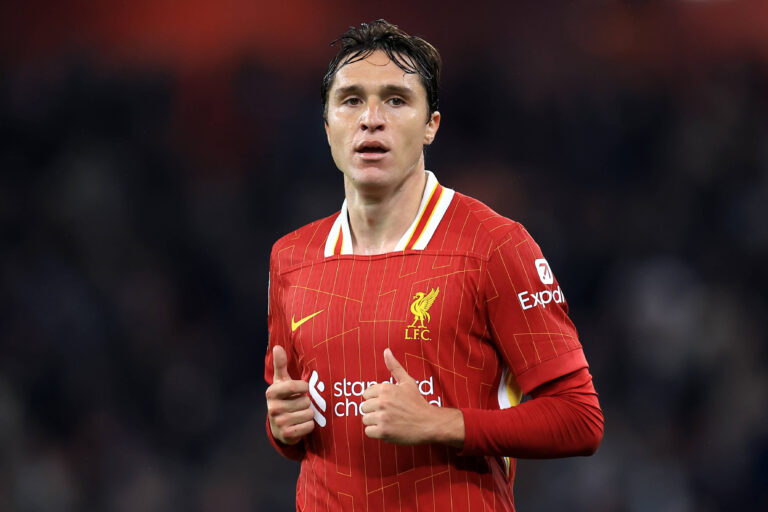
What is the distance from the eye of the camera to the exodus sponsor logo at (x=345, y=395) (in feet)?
6.00

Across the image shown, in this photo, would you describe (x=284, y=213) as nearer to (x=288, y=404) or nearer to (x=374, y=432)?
(x=288, y=404)

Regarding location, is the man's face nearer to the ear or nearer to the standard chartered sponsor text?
the ear

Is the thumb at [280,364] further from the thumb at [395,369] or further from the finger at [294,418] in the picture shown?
the thumb at [395,369]

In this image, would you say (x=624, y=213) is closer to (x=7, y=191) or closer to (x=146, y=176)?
(x=146, y=176)

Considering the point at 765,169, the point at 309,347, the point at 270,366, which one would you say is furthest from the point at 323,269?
the point at 765,169

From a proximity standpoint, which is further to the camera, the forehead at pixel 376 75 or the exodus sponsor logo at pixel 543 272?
the forehead at pixel 376 75

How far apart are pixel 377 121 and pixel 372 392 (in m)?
0.62

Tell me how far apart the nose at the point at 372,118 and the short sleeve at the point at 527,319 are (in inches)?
15.1

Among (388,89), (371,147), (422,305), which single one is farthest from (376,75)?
(422,305)

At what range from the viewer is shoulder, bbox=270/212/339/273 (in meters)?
2.10

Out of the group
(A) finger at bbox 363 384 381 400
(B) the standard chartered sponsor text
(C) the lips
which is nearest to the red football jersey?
(B) the standard chartered sponsor text

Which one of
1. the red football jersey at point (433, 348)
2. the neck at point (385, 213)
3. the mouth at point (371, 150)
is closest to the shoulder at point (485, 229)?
the red football jersey at point (433, 348)

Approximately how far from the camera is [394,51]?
6.59 feet

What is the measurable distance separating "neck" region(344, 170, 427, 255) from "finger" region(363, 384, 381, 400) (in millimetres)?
381
